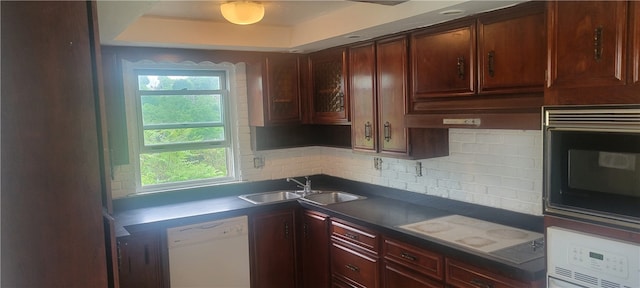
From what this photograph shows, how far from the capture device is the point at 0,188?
0.77 metres

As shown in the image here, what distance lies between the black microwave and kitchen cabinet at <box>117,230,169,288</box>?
255 centimetres

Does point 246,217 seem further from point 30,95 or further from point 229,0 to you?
point 30,95

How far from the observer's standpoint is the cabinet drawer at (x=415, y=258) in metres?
2.55

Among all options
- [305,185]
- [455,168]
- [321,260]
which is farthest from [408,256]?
[305,185]

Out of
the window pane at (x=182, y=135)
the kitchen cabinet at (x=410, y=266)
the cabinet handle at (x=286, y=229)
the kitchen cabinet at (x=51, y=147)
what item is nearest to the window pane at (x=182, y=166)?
the window pane at (x=182, y=135)

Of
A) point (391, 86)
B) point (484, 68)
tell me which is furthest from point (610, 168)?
point (391, 86)

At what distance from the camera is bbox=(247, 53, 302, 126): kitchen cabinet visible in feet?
12.9

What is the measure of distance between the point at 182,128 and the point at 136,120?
15.3 inches

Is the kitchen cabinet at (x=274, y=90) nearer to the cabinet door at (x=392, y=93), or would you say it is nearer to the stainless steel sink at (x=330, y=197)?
the stainless steel sink at (x=330, y=197)

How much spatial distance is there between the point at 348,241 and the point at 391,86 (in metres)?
1.15

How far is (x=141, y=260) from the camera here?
10.5 ft

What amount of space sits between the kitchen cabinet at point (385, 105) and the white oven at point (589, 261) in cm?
128

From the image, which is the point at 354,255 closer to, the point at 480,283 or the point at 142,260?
the point at 480,283

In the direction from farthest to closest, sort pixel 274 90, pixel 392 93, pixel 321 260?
pixel 274 90 < pixel 321 260 < pixel 392 93
